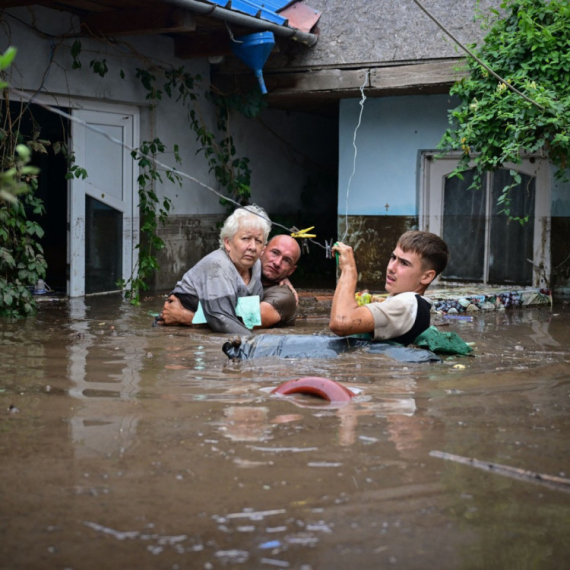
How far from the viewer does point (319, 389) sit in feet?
14.0

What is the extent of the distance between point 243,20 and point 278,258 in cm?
329

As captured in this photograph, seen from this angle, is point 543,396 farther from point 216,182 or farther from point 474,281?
point 216,182

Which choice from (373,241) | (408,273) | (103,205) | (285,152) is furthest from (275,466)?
(285,152)

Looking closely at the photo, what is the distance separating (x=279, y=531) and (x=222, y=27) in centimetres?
802

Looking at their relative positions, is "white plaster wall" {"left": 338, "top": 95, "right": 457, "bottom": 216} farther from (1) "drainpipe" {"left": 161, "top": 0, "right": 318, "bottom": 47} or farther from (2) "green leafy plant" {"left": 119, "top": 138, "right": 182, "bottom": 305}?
(2) "green leafy plant" {"left": 119, "top": 138, "right": 182, "bottom": 305}

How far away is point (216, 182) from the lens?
39.3 ft

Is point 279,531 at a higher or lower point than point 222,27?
lower

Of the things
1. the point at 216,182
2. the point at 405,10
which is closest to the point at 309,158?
the point at 216,182

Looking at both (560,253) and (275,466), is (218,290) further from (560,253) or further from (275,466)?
(560,253)

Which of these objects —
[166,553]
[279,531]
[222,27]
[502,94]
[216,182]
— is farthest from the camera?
[216,182]

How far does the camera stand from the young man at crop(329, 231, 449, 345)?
5023 mm

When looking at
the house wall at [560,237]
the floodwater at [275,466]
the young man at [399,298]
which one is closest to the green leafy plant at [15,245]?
the floodwater at [275,466]

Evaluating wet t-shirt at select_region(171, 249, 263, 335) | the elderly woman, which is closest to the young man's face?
the elderly woman

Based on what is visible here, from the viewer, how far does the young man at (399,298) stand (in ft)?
16.5
